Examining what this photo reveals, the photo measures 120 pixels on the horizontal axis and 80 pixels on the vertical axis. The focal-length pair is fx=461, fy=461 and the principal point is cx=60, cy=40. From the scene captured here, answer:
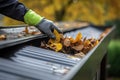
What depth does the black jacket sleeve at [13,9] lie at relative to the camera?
3.75m

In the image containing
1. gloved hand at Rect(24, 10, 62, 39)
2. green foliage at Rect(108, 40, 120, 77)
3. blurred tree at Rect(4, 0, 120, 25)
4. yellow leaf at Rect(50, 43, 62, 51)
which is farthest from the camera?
blurred tree at Rect(4, 0, 120, 25)

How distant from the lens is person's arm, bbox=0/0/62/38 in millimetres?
3738

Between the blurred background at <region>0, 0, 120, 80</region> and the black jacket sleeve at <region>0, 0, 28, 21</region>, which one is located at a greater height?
the blurred background at <region>0, 0, 120, 80</region>

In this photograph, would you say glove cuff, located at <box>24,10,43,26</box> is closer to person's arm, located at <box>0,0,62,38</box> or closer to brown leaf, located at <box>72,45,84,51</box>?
person's arm, located at <box>0,0,62,38</box>

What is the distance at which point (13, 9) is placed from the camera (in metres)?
3.80

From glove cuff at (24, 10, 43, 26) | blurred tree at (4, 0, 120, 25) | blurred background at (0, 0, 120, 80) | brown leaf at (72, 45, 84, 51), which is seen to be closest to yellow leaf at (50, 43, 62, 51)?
brown leaf at (72, 45, 84, 51)

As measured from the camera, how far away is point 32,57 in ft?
9.23

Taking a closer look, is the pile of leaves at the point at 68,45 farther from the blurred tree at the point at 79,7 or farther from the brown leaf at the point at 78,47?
the blurred tree at the point at 79,7

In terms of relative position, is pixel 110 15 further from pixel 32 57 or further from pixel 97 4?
pixel 32 57

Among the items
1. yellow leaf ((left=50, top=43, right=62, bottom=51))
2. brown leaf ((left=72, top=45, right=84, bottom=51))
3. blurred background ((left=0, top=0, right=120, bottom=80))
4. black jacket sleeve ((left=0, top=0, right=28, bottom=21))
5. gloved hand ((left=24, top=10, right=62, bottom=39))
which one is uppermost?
blurred background ((left=0, top=0, right=120, bottom=80))

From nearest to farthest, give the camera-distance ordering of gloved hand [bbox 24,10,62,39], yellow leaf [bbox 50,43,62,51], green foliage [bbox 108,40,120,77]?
yellow leaf [bbox 50,43,62,51]
gloved hand [bbox 24,10,62,39]
green foliage [bbox 108,40,120,77]

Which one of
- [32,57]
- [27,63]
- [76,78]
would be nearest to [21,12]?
[32,57]

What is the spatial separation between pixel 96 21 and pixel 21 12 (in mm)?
14137

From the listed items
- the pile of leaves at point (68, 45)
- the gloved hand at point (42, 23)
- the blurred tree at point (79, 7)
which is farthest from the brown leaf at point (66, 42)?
the blurred tree at point (79, 7)
